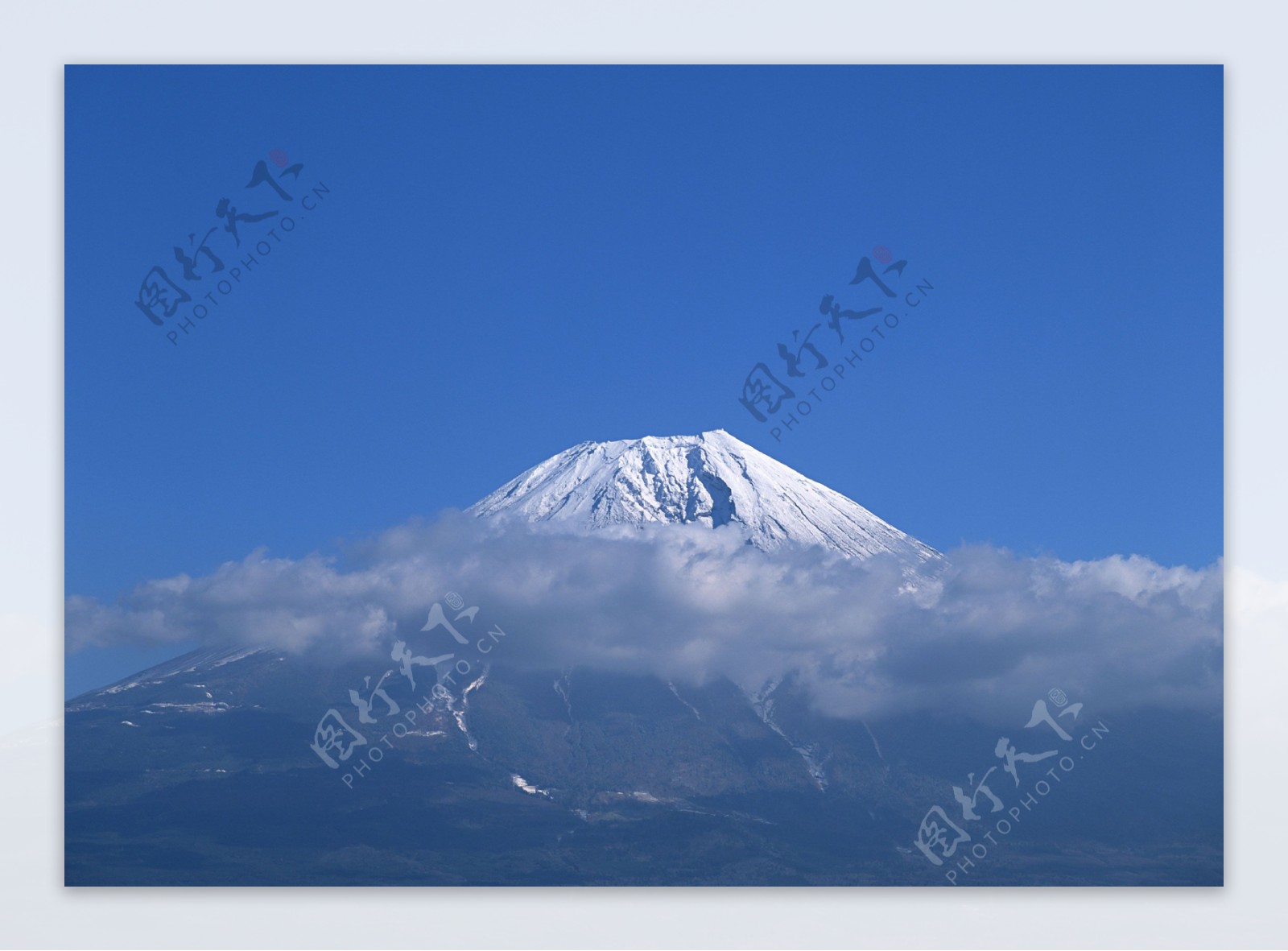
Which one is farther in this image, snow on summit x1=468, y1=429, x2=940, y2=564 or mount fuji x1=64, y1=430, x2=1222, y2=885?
snow on summit x1=468, y1=429, x2=940, y2=564

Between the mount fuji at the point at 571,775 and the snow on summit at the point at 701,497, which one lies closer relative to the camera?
the mount fuji at the point at 571,775

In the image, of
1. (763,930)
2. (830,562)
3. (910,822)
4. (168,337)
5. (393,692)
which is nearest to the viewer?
(763,930)

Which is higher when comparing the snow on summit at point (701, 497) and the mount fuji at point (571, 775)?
the snow on summit at point (701, 497)

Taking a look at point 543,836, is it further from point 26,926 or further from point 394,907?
point 26,926

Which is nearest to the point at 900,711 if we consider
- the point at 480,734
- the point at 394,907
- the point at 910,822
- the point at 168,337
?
the point at 910,822

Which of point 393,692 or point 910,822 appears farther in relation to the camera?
point 393,692

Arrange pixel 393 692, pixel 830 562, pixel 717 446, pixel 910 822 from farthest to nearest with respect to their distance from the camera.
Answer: pixel 717 446, pixel 830 562, pixel 393 692, pixel 910 822

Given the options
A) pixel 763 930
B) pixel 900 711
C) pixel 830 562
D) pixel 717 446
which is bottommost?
pixel 763 930

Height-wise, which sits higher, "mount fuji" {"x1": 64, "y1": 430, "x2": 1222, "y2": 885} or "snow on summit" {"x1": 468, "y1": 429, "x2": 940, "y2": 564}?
"snow on summit" {"x1": 468, "y1": 429, "x2": 940, "y2": 564}
